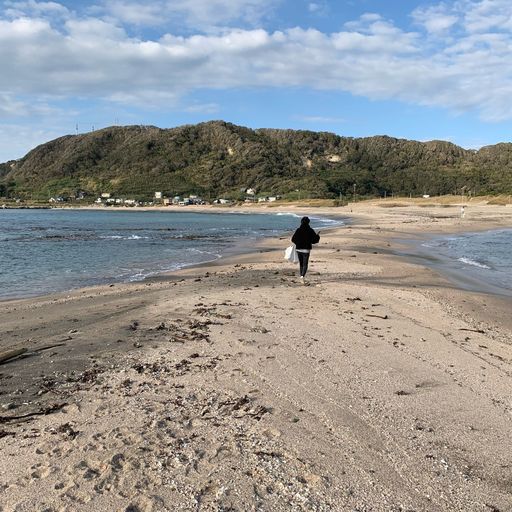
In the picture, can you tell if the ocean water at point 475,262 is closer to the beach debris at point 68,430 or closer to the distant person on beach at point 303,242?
the distant person on beach at point 303,242

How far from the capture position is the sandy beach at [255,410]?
3627 mm

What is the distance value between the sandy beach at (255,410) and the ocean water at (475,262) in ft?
18.7

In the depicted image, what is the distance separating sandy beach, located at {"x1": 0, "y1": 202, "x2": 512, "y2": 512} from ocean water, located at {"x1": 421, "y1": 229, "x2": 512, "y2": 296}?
5.69 meters

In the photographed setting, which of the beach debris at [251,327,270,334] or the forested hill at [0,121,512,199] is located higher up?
the forested hill at [0,121,512,199]

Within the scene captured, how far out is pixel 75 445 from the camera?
4.21 meters

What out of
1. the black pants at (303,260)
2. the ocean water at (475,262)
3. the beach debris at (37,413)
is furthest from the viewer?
the ocean water at (475,262)

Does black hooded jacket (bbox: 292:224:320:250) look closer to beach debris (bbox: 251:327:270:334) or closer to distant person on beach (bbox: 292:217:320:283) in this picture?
distant person on beach (bbox: 292:217:320:283)

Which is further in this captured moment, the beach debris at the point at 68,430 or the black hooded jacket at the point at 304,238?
the black hooded jacket at the point at 304,238

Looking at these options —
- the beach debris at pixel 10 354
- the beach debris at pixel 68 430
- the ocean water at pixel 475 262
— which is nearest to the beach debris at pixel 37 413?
the beach debris at pixel 68 430

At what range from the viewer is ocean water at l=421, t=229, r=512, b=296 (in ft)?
50.2

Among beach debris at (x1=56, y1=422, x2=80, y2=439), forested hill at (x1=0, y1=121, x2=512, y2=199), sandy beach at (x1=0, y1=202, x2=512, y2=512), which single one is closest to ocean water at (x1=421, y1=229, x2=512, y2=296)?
sandy beach at (x1=0, y1=202, x2=512, y2=512)

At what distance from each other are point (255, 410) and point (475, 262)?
18475 mm

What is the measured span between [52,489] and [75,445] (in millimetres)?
635

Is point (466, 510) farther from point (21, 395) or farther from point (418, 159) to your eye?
point (418, 159)
